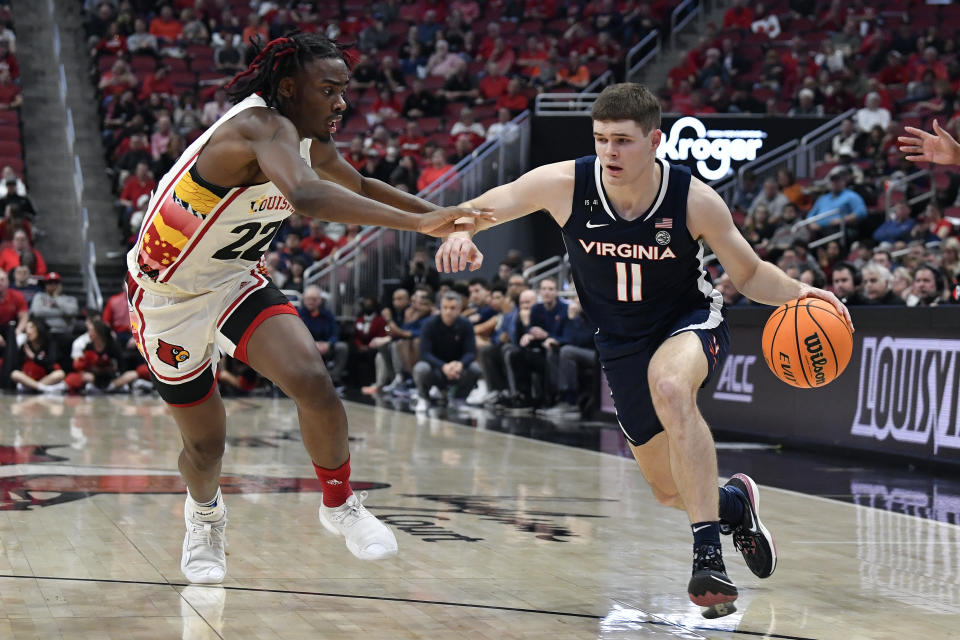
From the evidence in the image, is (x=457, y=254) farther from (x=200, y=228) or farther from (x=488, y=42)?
(x=488, y=42)

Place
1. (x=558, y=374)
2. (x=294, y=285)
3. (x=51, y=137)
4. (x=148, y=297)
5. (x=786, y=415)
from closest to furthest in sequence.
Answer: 1. (x=148, y=297)
2. (x=786, y=415)
3. (x=558, y=374)
4. (x=294, y=285)
5. (x=51, y=137)

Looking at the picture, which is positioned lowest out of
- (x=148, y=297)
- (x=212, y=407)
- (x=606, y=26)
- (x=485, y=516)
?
(x=485, y=516)

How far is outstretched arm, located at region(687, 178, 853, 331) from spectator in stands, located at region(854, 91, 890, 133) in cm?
1338

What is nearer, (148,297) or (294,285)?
(148,297)

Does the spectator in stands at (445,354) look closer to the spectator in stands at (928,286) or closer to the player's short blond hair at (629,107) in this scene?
the spectator in stands at (928,286)

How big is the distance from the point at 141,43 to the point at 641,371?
1964cm

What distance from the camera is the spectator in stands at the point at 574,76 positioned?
68.7 feet

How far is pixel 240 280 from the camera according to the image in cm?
466

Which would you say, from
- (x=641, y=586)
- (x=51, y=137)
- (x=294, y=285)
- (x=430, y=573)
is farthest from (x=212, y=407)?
(x=51, y=137)

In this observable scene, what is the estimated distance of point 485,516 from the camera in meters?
6.31

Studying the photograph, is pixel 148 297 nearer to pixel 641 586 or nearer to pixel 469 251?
pixel 469 251

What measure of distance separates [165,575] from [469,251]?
1.69 metres

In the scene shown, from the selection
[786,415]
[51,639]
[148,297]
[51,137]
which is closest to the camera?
[51,639]

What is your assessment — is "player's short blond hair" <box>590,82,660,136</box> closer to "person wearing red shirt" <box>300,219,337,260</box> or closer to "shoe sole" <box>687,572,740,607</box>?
"shoe sole" <box>687,572,740,607</box>
